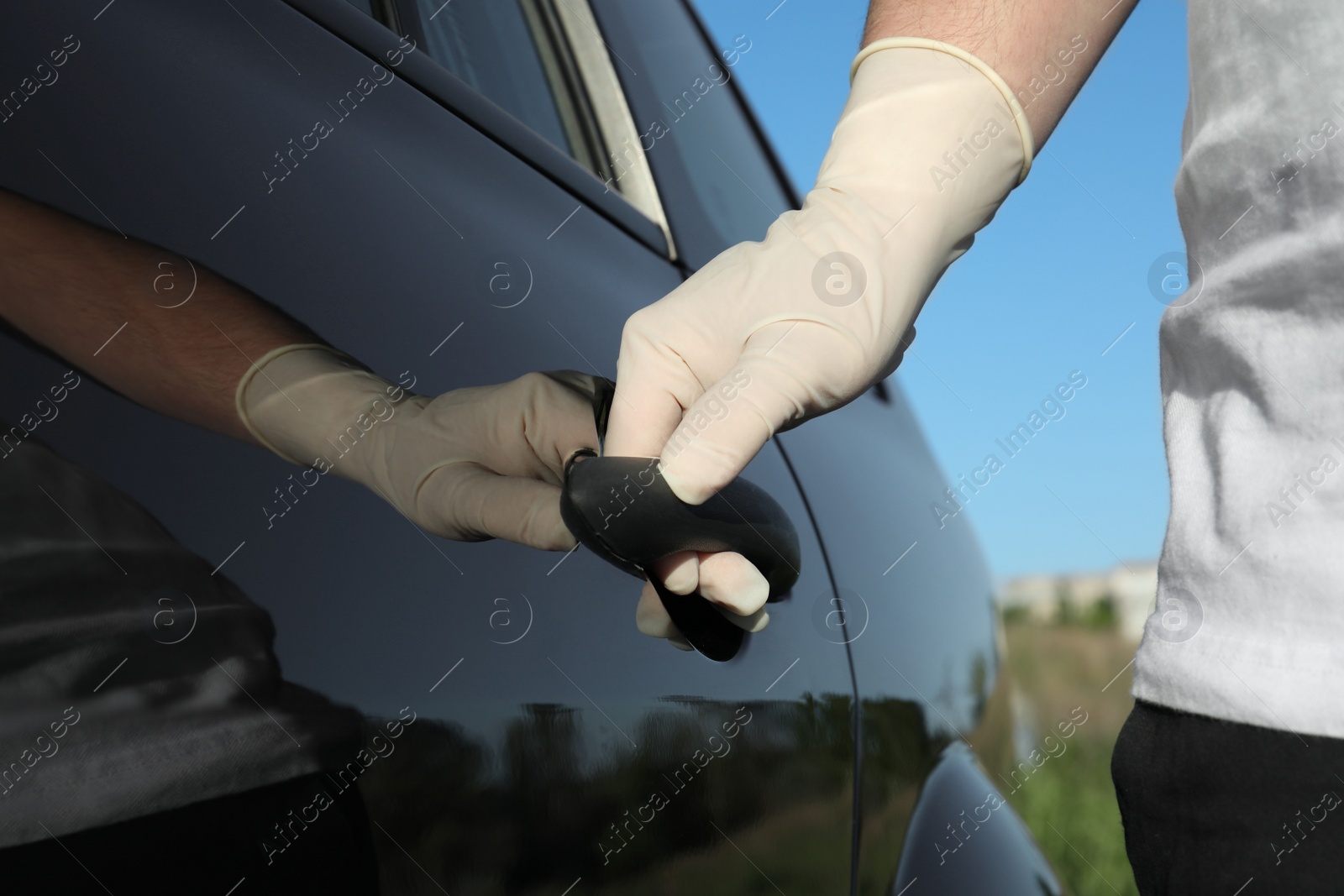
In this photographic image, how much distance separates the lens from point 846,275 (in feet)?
3.68

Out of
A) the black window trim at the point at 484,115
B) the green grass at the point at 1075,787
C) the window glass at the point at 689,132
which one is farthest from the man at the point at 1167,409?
the green grass at the point at 1075,787

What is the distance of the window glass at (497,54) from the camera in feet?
5.02

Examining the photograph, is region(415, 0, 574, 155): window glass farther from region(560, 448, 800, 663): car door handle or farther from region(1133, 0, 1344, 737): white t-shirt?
region(1133, 0, 1344, 737): white t-shirt

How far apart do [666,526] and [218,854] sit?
1.57 ft

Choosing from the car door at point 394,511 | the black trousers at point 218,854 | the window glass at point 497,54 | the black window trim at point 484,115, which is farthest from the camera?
the window glass at point 497,54

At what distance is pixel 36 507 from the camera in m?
0.57

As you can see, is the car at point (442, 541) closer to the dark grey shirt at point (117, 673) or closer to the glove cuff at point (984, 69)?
the dark grey shirt at point (117, 673)

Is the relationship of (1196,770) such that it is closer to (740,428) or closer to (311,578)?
(740,428)

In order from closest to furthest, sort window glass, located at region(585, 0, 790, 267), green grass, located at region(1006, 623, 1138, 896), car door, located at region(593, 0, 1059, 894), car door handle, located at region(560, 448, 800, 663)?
car door handle, located at region(560, 448, 800, 663), car door, located at region(593, 0, 1059, 894), window glass, located at region(585, 0, 790, 267), green grass, located at region(1006, 623, 1138, 896)

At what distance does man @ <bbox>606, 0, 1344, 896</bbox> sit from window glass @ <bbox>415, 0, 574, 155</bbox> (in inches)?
29.7

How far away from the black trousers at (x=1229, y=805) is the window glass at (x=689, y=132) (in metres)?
1.09

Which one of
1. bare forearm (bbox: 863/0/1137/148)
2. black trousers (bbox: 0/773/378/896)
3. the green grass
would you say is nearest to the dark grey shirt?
black trousers (bbox: 0/773/378/896)

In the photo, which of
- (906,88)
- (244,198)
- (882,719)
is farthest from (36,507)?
(882,719)

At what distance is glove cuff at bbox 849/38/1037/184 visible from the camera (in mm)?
1070
